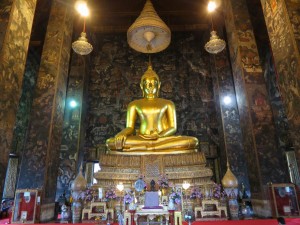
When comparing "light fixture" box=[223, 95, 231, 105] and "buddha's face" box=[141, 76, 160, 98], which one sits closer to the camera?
"buddha's face" box=[141, 76, 160, 98]

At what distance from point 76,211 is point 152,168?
1.75 m

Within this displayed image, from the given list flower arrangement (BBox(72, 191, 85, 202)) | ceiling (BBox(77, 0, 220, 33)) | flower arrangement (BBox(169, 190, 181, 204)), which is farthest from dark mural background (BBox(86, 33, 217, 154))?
flower arrangement (BBox(169, 190, 181, 204))

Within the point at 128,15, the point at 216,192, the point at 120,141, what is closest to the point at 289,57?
the point at 216,192

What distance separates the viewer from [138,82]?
892 cm

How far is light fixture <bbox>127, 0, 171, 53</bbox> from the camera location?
21.9ft

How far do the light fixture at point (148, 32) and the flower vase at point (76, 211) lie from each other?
462 centimetres

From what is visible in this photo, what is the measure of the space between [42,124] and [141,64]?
4983 mm

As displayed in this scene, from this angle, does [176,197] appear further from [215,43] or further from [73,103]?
[73,103]

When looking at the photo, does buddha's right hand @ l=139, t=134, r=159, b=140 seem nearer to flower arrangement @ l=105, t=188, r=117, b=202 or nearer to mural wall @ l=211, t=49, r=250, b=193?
flower arrangement @ l=105, t=188, r=117, b=202

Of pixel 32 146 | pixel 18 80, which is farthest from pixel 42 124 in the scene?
pixel 18 80

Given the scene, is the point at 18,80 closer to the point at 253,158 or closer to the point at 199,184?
the point at 199,184

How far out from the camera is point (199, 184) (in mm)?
4902

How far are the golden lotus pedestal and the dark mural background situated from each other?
2775 mm

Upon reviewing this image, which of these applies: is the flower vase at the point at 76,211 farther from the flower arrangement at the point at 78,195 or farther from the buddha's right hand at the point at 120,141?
the buddha's right hand at the point at 120,141
